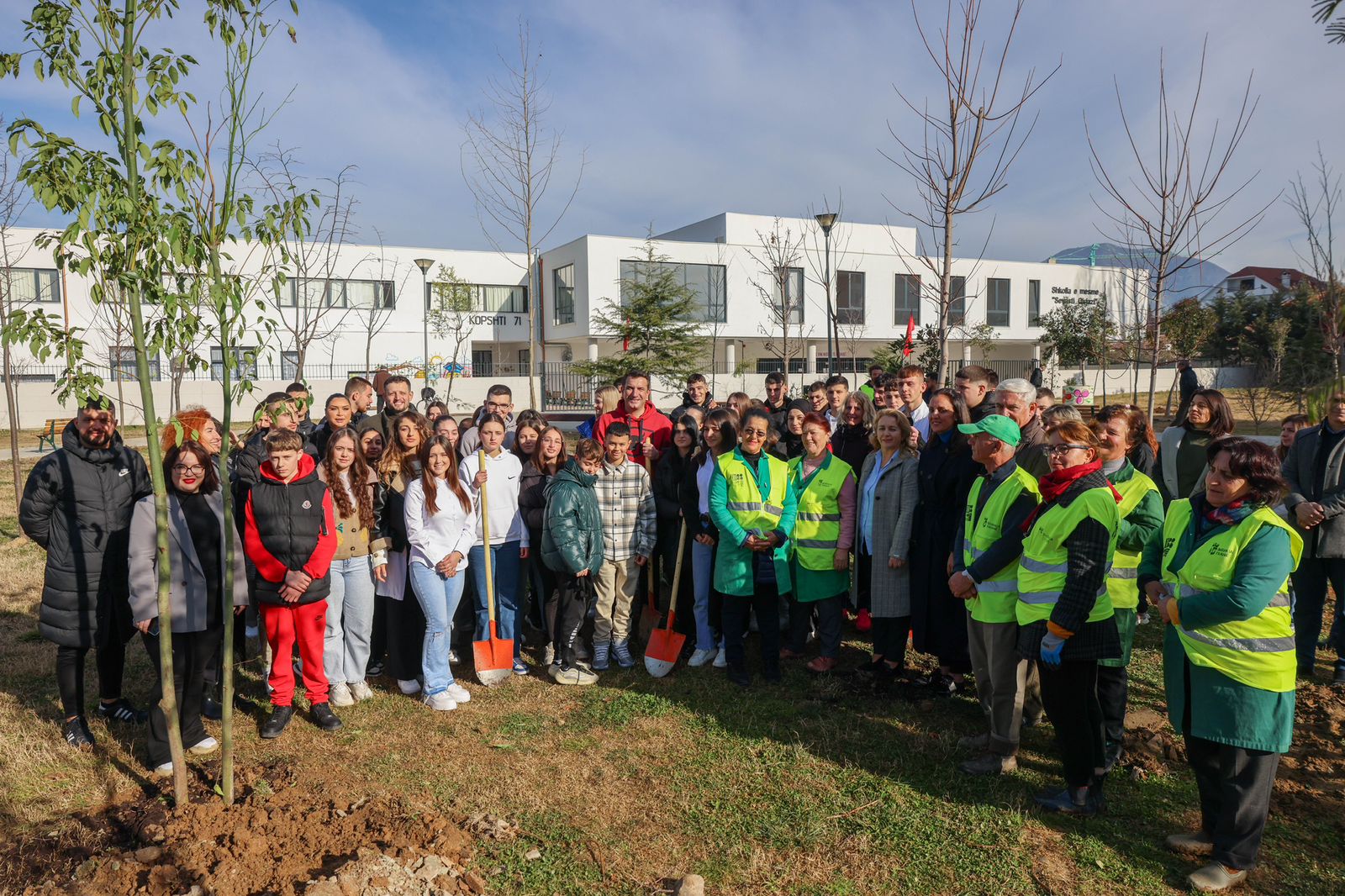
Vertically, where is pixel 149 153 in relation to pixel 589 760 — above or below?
above

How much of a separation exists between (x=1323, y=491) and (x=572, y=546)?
17.4ft

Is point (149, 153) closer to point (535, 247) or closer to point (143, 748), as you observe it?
point (143, 748)

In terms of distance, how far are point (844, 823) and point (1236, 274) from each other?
77.7 meters

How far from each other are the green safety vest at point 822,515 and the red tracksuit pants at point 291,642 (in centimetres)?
326

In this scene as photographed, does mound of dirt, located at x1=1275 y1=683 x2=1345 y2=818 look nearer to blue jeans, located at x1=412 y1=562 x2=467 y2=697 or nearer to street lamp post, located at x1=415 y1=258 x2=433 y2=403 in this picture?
blue jeans, located at x1=412 y1=562 x2=467 y2=697

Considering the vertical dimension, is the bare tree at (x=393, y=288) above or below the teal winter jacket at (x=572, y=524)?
above

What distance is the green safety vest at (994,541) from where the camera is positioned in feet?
14.2

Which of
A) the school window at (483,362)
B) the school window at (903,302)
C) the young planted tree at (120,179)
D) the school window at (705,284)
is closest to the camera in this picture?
the young planted tree at (120,179)

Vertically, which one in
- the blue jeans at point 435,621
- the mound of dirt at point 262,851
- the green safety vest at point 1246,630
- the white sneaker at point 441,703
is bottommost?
the white sneaker at point 441,703

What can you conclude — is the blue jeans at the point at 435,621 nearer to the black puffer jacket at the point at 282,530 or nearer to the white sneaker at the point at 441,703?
the white sneaker at the point at 441,703

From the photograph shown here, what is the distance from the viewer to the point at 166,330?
352 centimetres

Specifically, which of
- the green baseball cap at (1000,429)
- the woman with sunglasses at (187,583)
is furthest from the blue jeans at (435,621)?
the green baseball cap at (1000,429)

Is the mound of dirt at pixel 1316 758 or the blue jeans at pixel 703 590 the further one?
the blue jeans at pixel 703 590

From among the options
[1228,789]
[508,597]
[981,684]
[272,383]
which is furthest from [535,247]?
[272,383]
